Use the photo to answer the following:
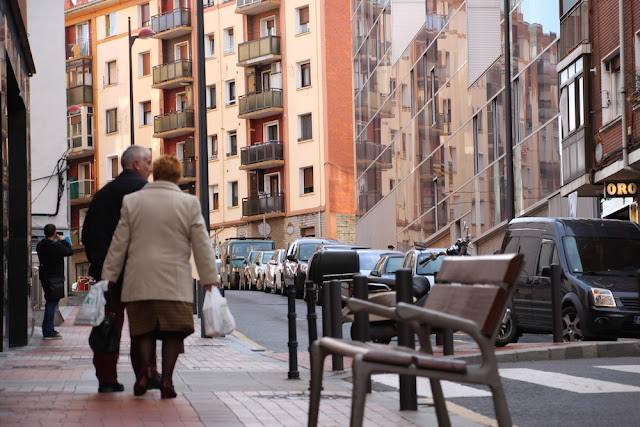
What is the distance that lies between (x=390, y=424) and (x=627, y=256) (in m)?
11.8

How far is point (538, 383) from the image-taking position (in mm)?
11078

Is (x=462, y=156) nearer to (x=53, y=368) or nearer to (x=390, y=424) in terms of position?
(x=53, y=368)

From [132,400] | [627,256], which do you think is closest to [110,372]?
[132,400]

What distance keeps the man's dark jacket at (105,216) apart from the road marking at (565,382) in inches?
151

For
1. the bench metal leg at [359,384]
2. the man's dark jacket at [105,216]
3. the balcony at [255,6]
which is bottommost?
the bench metal leg at [359,384]

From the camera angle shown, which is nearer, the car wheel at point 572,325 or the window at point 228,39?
the car wheel at point 572,325

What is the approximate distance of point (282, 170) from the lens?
7162cm

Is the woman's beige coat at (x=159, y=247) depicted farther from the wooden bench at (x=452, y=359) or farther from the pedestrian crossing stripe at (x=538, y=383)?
the wooden bench at (x=452, y=359)

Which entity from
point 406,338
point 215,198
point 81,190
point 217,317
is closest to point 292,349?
point 217,317

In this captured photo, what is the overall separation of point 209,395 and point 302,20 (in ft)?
203

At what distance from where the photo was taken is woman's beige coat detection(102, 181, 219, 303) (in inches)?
365

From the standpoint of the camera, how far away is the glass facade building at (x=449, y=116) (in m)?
36.8

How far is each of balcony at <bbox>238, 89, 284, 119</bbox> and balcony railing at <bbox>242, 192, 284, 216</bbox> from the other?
453 cm

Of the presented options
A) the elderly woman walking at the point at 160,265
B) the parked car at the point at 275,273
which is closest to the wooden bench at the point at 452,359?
the elderly woman walking at the point at 160,265
